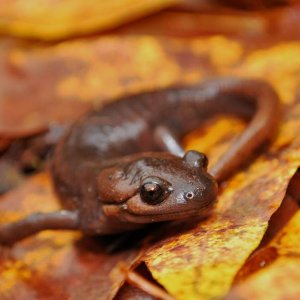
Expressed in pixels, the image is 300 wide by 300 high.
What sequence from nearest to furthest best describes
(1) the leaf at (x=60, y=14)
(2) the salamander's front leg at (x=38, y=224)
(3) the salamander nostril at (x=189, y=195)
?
1. (3) the salamander nostril at (x=189, y=195)
2. (2) the salamander's front leg at (x=38, y=224)
3. (1) the leaf at (x=60, y=14)

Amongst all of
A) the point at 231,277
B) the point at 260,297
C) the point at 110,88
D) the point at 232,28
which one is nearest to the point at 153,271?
the point at 231,277

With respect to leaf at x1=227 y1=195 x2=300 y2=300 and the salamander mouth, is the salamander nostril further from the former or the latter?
leaf at x1=227 y1=195 x2=300 y2=300

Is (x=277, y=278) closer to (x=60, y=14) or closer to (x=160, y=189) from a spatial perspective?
(x=160, y=189)

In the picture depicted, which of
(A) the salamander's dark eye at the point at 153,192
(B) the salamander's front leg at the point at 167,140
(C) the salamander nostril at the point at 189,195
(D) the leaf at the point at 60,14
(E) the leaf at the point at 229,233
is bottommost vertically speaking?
(B) the salamander's front leg at the point at 167,140

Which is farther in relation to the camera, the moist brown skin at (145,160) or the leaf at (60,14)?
the leaf at (60,14)

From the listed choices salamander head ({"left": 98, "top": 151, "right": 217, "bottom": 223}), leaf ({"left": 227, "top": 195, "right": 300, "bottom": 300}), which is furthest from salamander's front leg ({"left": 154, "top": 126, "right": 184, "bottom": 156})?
leaf ({"left": 227, "top": 195, "right": 300, "bottom": 300})

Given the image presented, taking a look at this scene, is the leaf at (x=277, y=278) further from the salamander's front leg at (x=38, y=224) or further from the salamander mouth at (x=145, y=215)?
the salamander's front leg at (x=38, y=224)

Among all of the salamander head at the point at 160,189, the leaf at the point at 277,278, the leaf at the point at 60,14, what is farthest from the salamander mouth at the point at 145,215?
the leaf at the point at 60,14

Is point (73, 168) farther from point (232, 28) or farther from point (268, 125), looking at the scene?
point (232, 28)
